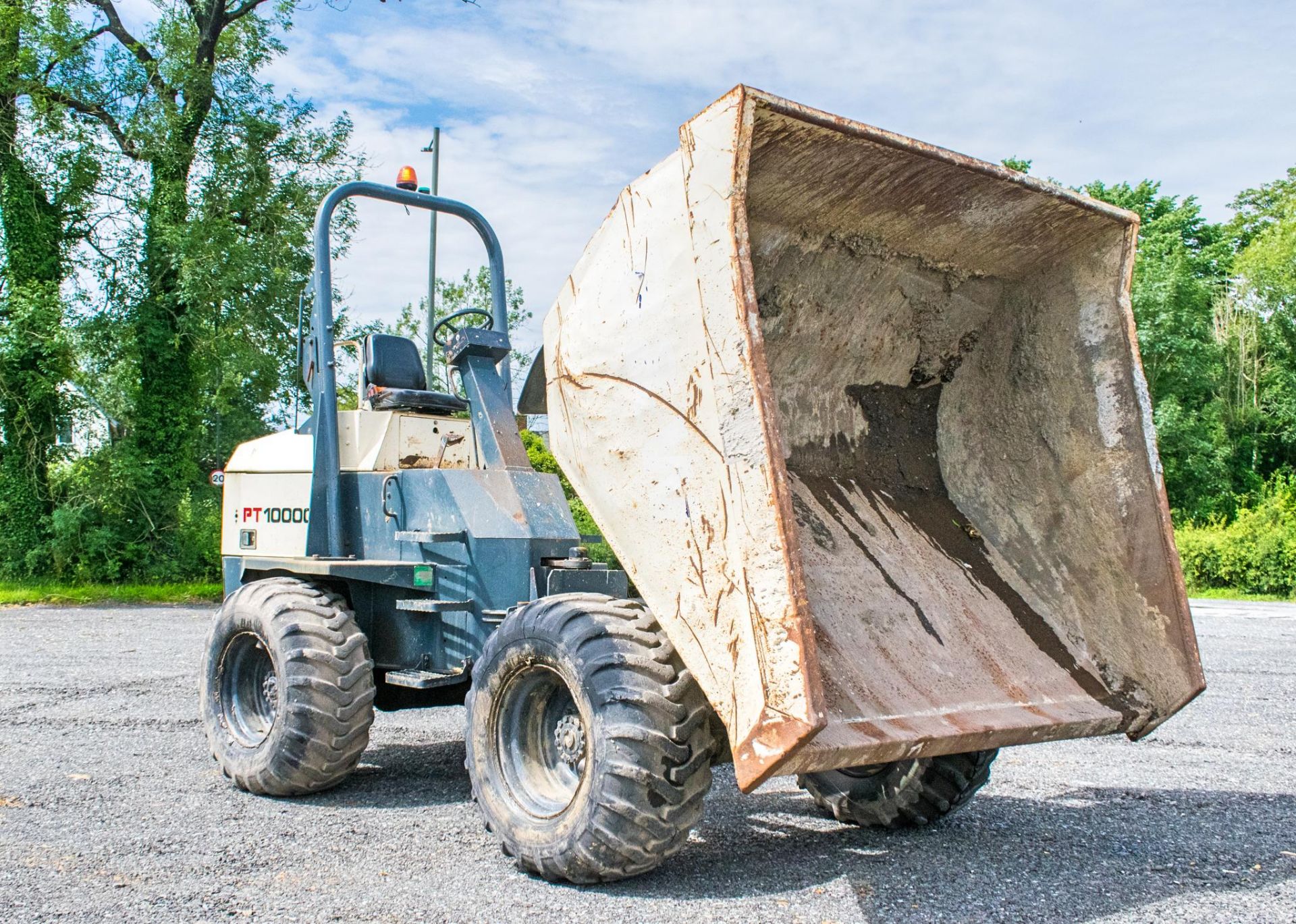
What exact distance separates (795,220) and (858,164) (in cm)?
37

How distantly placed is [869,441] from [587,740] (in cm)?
194

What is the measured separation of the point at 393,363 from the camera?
590 cm

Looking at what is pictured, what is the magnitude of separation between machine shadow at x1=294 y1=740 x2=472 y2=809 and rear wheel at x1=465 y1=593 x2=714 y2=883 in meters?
1.11

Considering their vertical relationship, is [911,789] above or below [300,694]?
below

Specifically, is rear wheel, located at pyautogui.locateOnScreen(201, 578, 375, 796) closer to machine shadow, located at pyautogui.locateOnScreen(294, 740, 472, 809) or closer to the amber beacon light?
machine shadow, located at pyautogui.locateOnScreen(294, 740, 472, 809)

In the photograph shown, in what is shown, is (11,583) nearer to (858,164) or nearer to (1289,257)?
(858,164)

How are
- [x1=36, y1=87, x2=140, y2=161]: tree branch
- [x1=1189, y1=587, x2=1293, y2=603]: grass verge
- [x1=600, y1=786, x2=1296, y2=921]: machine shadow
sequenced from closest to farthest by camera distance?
[x1=600, y1=786, x2=1296, y2=921]: machine shadow
[x1=36, y1=87, x2=140, y2=161]: tree branch
[x1=1189, y1=587, x2=1293, y2=603]: grass verge

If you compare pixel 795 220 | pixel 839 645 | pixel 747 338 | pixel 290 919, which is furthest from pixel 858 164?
pixel 290 919

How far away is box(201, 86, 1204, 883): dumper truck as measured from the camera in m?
3.41

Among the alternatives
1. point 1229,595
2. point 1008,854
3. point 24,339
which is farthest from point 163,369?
point 1229,595

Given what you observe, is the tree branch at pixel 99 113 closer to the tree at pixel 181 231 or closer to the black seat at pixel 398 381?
the tree at pixel 181 231

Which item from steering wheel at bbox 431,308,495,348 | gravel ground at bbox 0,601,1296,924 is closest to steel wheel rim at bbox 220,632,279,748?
gravel ground at bbox 0,601,1296,924

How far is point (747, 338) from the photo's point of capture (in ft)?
10.8

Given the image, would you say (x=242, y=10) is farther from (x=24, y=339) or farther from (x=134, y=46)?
(x=24, y=339)
